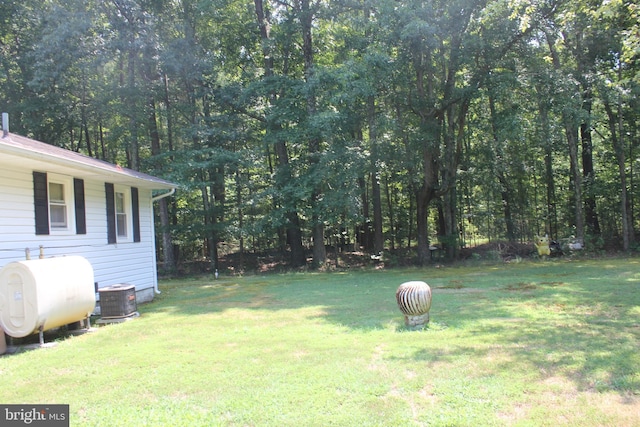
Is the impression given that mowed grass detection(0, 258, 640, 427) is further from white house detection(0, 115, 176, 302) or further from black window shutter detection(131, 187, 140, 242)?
black window shutter detection(131, 187, 140, 242)

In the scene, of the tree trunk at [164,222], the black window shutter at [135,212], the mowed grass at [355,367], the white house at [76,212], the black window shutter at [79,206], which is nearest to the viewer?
the mowed grass at [355,367]

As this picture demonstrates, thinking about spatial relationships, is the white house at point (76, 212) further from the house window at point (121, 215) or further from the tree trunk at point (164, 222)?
the tree trunk at point (164, 222)

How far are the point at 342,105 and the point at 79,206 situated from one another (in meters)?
9.39

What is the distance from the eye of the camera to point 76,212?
25.9ft

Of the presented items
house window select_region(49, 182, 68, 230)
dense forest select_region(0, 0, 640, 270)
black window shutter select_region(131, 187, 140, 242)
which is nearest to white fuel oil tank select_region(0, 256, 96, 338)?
house window select_region(49, 182, 68, 230)

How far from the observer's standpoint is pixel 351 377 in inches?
155

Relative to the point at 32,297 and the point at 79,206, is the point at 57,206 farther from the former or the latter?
the point at 32,297

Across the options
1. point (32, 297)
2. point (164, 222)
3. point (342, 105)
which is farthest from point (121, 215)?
point (164, 222)

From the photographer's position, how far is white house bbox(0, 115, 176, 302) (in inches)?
254

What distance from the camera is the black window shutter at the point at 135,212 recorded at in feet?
32.4

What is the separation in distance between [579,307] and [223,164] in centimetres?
1348

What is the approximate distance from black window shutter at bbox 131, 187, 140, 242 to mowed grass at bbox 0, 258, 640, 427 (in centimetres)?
284

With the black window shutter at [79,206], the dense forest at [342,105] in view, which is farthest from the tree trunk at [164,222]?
the black window shutter at [79,206]

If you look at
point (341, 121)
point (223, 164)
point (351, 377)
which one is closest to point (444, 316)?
point (351, 377)
